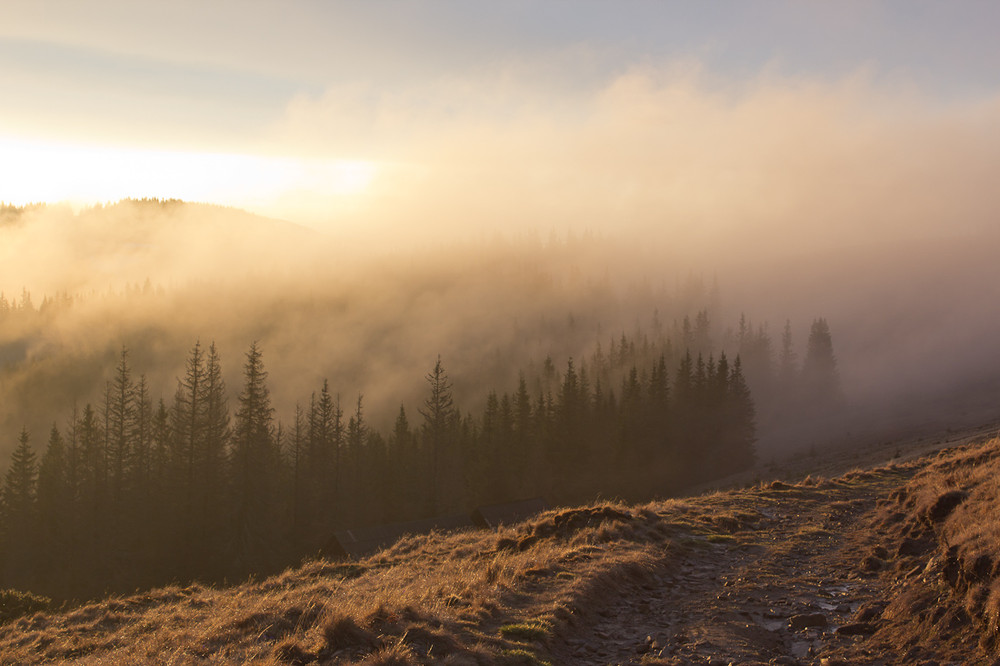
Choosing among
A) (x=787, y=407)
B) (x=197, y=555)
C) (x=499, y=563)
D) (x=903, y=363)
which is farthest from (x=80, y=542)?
(x=903, y=363)

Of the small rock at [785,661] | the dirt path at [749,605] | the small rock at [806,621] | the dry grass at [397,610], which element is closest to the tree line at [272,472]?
the dry grass at [397,610]

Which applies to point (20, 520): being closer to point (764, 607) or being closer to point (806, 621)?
point (764, 607)

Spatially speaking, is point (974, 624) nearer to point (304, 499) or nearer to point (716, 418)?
point (304, 499)

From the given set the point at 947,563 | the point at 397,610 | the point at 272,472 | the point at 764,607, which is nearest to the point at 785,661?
the point at 764,607

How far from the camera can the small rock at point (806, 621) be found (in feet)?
37.3

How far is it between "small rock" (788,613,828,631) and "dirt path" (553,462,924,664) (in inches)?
0.7

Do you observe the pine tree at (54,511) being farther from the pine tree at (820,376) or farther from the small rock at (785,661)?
the pine tree at (820,376)

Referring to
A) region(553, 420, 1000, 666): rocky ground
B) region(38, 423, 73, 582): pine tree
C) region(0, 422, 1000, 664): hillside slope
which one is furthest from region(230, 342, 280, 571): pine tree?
region(553, 420, 1000, 666): rocky ground

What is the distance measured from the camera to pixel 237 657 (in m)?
9.80

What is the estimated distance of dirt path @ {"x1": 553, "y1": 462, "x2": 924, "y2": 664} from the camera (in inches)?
412

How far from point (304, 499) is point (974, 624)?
78.3 m

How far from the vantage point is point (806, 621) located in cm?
1150

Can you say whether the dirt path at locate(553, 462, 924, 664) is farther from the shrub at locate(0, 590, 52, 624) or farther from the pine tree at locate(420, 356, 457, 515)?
the pine tree at locate(420, 356, 457, 515)

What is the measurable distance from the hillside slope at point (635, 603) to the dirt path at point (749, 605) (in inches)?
1.9
